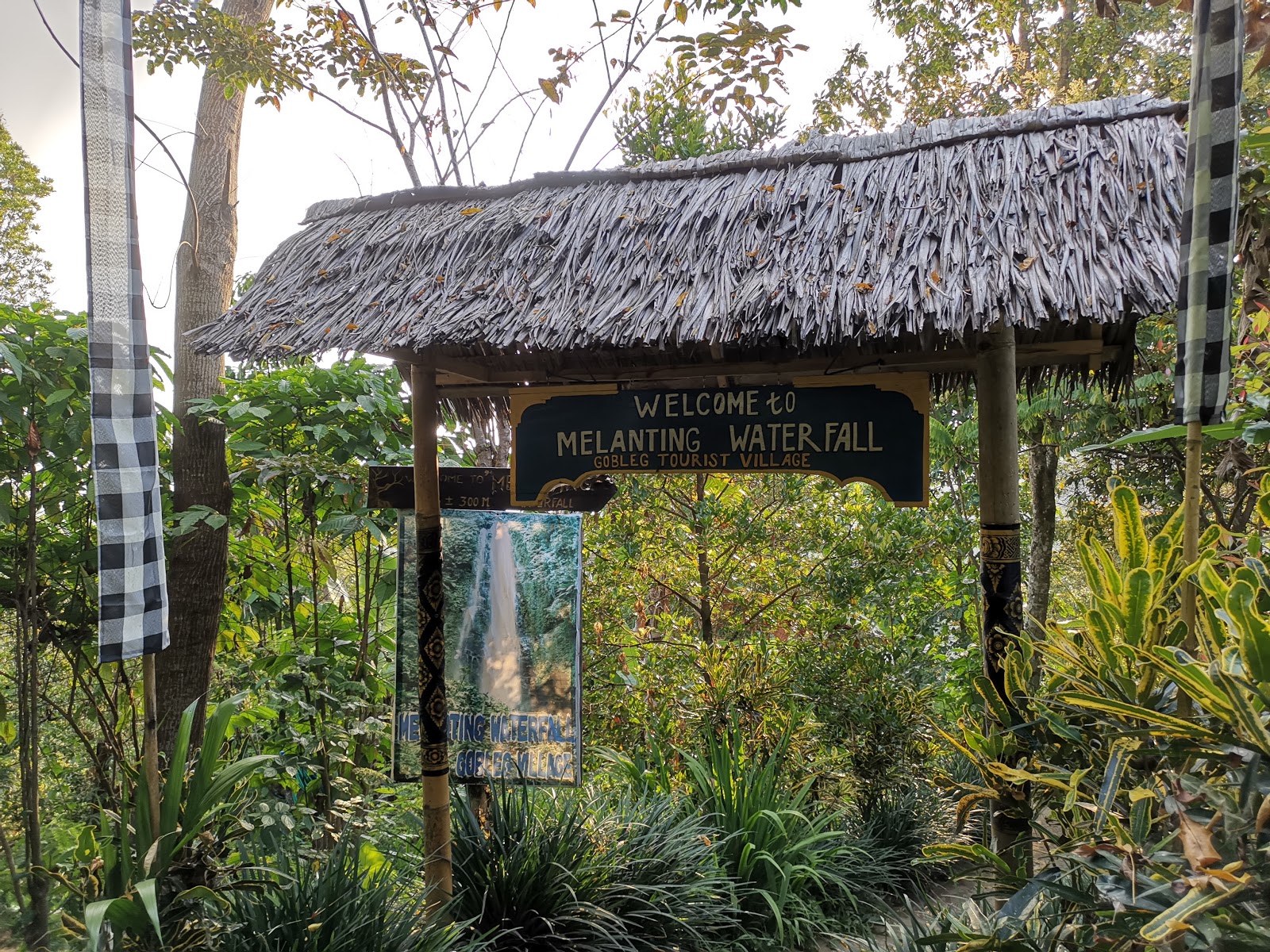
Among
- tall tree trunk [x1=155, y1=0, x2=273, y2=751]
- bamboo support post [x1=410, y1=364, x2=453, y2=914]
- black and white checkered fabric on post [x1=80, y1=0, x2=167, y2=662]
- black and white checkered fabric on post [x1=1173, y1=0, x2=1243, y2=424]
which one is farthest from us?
tall tree trunk [x1=155, y1=0, x2=273, y2=751]

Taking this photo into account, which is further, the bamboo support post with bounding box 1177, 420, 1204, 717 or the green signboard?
the green signboard

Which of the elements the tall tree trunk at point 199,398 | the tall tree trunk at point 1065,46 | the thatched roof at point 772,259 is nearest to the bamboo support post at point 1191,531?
the thatched roof at point 772,259

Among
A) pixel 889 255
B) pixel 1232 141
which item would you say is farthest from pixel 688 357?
pixel 1232 141

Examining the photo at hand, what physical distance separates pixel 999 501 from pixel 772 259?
1177 millimetres

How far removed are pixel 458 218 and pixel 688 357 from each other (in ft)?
3.78

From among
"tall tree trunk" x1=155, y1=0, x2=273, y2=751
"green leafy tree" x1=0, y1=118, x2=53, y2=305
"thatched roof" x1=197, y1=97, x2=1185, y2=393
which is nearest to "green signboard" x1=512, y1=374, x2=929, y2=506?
"thatched roof" x1=197, y1=97, x2=1185, y2=393

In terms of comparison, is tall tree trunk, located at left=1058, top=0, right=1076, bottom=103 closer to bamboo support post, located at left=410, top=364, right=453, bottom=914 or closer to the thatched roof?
the thatched roof

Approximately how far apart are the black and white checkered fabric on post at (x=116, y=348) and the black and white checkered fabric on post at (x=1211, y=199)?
2.51m

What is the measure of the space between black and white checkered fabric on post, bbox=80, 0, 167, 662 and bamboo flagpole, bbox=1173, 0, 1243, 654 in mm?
2494

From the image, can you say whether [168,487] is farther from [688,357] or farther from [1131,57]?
[1131,57]

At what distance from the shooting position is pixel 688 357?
10.3 feet

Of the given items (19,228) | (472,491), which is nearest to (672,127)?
(472,491)

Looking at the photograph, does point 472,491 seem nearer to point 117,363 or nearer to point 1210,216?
point 117,363

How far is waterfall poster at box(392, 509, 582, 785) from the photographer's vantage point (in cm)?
351
